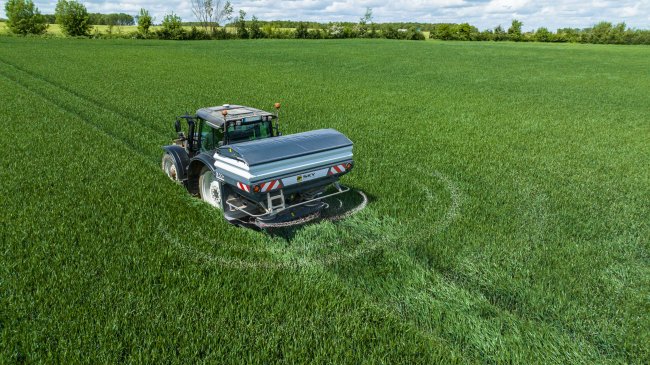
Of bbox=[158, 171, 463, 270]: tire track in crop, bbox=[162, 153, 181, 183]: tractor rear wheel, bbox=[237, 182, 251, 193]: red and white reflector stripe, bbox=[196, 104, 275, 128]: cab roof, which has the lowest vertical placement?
bbox=[158, 171, 463, 270]: tire track in crop

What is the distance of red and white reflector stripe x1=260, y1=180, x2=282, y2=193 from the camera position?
6.96m

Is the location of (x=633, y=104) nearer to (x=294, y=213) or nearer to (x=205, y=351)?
(x=294, y=213)

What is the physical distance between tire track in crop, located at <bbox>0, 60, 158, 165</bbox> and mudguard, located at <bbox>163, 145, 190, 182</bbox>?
2.14 meters

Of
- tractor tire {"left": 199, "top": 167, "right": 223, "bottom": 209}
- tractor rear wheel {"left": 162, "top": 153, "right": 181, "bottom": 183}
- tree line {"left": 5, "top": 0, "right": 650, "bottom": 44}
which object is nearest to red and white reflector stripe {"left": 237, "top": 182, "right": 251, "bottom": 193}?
tractor tire {"left": 199, "top": 167, "right": 223, "bottom": 209}

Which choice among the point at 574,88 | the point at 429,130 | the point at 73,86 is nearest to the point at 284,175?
the point at 429,130

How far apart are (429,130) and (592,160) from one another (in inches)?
204

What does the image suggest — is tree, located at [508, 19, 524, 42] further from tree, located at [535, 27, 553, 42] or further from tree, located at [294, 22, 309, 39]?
tree, located at [294, 22, 309, 39]

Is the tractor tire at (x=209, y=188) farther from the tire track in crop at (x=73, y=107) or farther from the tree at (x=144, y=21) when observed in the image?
the tree at (x=144, y=21)

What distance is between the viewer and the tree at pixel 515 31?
96.1 m

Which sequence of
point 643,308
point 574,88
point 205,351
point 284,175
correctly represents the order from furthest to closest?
point 574,88 < point 284,175 < point 643,308 < point 205,351

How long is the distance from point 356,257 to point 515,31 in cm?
10647

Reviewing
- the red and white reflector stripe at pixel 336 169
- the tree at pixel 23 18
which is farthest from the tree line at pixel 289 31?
the red and white reflector stripe at pixel 336 169

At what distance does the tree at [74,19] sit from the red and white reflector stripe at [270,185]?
9501cm

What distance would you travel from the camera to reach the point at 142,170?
10430 millimetres
